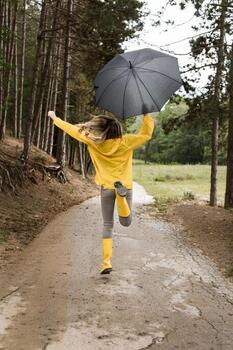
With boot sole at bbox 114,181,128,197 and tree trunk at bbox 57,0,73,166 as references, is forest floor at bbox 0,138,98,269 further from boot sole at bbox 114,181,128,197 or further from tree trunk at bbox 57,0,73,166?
boot sole at bbox 114,181,128,197

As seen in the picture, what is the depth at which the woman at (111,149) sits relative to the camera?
6.39m

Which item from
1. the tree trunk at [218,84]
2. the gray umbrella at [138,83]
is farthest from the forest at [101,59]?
the gray umbrella at [138,83]

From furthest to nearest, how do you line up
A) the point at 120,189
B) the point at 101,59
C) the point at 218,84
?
the point at 101,59 < the point at 218,84 < the point at 120,189

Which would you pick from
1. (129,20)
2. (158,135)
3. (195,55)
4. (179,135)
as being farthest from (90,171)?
(158,135)

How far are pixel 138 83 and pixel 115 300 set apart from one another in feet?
9.24

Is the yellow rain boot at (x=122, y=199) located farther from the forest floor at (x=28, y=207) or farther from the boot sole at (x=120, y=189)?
the forest floor at (x=28, y=207)

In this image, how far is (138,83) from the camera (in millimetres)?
6418

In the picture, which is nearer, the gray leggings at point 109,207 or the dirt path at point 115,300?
the dirt path at point 115,300

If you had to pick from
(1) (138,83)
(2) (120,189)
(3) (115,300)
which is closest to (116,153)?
(2) (120,189)

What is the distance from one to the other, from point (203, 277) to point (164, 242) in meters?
2.72

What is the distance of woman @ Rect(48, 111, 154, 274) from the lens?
252 inches

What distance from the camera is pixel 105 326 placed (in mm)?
4789

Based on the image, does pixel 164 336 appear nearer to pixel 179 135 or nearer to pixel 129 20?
pixel 129 20

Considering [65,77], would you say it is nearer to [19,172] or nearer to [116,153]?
[19,172]
